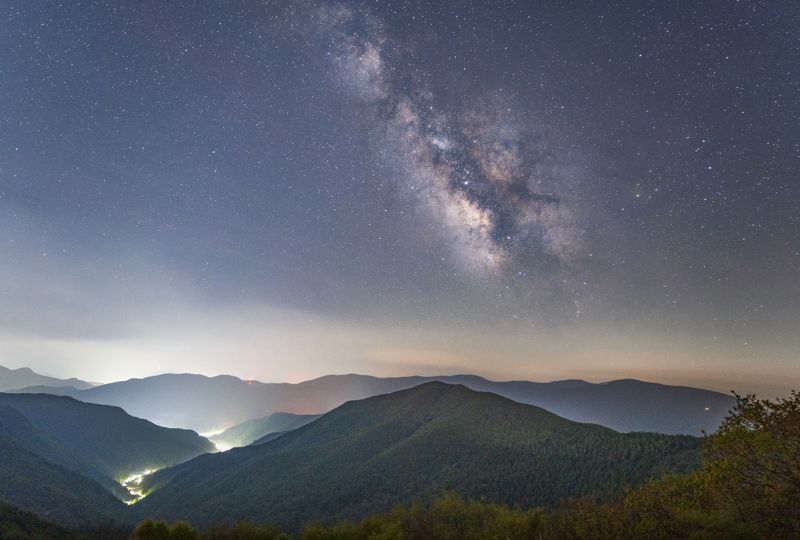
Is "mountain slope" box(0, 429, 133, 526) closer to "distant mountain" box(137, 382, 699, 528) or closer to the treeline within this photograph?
"distant mountain" box(137, 382, 699, 528)

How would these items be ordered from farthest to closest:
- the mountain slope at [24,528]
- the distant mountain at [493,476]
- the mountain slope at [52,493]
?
the mountain slope at [52,493] < the distant mountain at [493,476] < the mountain slope at [24,528]

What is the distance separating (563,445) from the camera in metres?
176

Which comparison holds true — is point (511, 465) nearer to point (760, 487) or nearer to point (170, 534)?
point (170, 534)

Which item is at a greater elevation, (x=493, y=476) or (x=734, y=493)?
(x=734, y=493)

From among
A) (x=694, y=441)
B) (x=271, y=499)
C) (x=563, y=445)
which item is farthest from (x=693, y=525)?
(x=271, y=499)

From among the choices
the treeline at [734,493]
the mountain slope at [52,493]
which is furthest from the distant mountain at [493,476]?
the treeline at [734,493]

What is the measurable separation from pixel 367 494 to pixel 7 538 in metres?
115

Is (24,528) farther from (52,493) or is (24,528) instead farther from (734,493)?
(734,493)

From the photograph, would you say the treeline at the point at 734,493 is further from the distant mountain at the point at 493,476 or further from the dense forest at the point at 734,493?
the distant mountain at the point at 493,476

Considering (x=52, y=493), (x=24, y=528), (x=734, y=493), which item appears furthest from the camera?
(x=52, y=493)

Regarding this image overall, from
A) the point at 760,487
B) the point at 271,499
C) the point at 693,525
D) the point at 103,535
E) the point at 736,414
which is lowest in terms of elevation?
the point at 271,499

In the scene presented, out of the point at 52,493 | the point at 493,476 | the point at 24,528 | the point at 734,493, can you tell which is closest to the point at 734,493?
the point at 734,493

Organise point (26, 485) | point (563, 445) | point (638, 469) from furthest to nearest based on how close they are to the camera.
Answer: point (563, 445) < point (26, 485) < point (638, 469)

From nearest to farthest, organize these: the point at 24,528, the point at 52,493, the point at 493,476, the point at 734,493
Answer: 1. the point at 734,493
2. the point at 24,528
3. the point at 52,493
4. the point at 493,476
